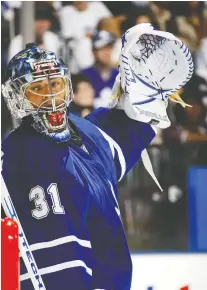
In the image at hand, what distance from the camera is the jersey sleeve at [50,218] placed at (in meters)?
1.97

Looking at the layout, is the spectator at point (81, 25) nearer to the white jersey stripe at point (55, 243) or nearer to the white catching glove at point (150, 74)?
the white catching glove at point (150, 74)

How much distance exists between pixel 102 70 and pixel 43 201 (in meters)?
0.46

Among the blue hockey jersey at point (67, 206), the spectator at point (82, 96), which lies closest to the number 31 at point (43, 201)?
the blue hockey jersey at point (67, 206)

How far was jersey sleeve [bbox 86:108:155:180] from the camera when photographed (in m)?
2.12

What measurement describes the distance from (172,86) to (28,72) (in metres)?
0.42

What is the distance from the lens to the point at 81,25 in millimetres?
2254

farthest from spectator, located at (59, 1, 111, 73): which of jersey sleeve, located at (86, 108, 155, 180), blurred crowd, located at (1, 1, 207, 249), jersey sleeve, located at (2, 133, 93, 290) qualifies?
jersey sleeve, located at (2, 133, 93, 290)

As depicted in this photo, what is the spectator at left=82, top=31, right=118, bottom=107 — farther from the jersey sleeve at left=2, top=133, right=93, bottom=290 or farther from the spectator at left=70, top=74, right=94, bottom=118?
the jersey sleeve at left=2, top=133, right=93, bottom=290

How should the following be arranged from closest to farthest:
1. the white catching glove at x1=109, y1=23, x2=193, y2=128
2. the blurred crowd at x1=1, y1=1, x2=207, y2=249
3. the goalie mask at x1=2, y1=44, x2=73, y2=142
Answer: the goalie mask at x1=2, y1=44, x2=73, y2=142
the white catching glove at x1=109, y1=23, x2=193, y2=128
the blurred crowd at x1=1, y1=1, x2=207, y2=249

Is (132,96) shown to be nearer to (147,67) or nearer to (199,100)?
(147,67)

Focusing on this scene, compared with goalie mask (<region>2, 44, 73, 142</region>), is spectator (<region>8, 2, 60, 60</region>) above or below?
above

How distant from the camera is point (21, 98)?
196 centimetres

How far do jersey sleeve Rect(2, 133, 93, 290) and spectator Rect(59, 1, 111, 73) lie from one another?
375 millimetres

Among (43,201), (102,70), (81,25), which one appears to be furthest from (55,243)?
(81,25)
